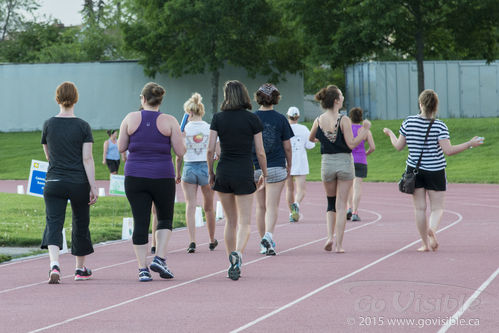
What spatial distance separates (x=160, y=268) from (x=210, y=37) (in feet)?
142

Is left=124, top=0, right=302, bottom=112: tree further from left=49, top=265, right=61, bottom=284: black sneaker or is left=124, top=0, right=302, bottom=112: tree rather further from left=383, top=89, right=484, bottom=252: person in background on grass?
left=49, top=265, right=61, bottom=284: black sneaker

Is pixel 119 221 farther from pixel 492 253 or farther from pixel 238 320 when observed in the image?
pixel 238 320

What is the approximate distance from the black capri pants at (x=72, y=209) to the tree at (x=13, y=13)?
250 feet

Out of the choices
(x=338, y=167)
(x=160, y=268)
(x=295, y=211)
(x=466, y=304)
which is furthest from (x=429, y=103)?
(x=295, y=211)

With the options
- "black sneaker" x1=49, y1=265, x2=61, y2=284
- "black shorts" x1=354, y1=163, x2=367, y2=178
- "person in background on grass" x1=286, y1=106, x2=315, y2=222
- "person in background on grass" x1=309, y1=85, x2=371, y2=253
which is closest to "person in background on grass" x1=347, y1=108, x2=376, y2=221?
"black shorts" x1=354, y1=163, x2=367, y2=178

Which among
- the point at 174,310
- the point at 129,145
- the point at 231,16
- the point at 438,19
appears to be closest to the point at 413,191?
the point at 129,145

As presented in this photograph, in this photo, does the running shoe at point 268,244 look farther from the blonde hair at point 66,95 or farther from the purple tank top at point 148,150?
the blonde hair at point 66,95

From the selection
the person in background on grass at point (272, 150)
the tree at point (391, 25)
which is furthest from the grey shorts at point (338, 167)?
the tree at point (391, 25)

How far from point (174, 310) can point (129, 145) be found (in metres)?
2.21

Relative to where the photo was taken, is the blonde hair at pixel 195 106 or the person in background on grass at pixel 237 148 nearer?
the person in background on grass at pixel 237 148

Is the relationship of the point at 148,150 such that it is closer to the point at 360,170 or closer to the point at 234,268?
the point at 234,268

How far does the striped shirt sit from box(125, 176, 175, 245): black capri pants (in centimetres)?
321

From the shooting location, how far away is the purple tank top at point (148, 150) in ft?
28.8

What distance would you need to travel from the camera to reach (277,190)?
10.8 metres
